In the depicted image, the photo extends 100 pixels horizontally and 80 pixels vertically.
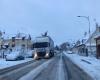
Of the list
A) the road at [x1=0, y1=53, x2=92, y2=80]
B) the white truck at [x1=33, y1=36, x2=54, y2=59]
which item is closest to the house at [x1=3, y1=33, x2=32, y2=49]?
the white truck at [x1=33, y1=36, x2=54, y2=59]

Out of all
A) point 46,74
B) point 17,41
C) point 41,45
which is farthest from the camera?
point 17,41

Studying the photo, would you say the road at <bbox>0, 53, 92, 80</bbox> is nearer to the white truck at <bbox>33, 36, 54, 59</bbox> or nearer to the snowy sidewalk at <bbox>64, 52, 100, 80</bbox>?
A: the snowy sidewalk at <bbox>64, 52, 100, 80</bbox>

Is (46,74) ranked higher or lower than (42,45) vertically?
lower

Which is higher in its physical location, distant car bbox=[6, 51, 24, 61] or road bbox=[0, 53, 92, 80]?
distant car bbox=[6, 51, 24, 61]

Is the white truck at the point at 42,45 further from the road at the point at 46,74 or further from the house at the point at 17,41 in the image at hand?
the house at the point at 17,41

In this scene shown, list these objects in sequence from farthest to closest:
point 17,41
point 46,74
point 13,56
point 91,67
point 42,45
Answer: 1. point 17,41
2. point 42,45
3. point 13,56
4. point 91,67
5. point 46,74

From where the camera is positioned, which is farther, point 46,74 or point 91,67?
point 91,67

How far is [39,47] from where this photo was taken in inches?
2376

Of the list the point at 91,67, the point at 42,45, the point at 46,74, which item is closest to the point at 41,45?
the point at 42,45

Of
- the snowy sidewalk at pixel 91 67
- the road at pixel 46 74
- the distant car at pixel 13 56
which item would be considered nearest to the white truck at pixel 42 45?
the distant car at pixel 13 56

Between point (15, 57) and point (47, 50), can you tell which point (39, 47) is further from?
point (15, 57)

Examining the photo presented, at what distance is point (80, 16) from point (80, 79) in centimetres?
4612

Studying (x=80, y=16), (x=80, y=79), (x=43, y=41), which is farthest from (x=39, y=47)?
(x=80, y=79)

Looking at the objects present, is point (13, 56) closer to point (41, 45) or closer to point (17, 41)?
point (41, 45)
